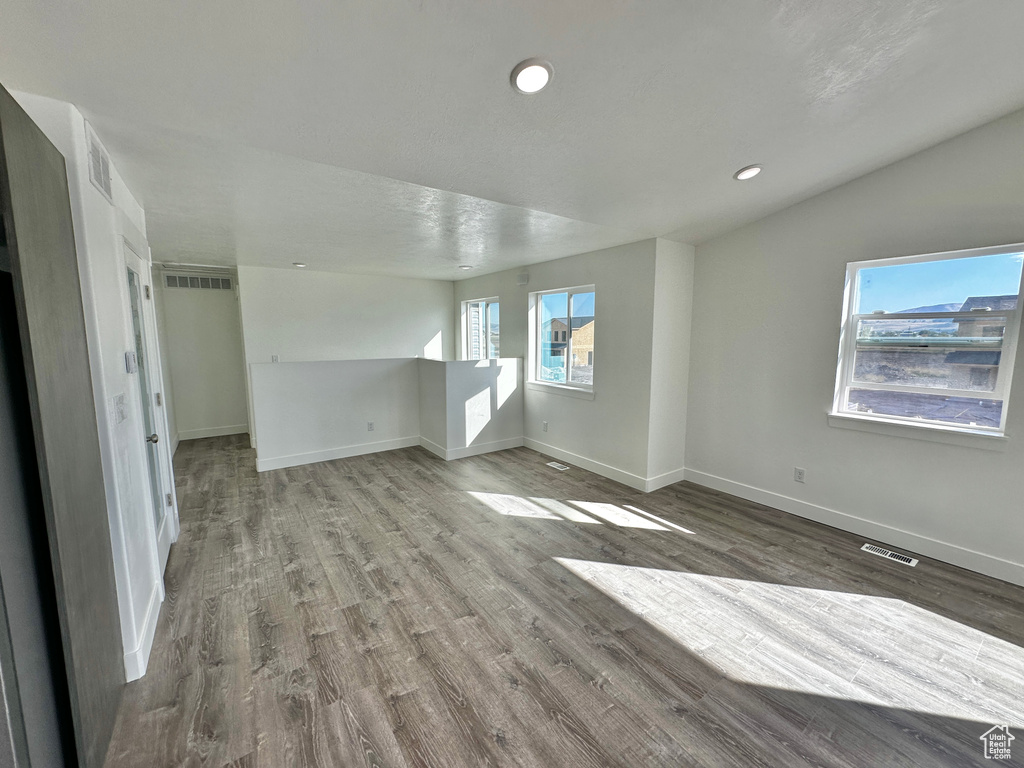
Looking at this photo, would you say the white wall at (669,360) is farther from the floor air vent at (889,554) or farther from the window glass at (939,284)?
the floor air vent at (889,554)

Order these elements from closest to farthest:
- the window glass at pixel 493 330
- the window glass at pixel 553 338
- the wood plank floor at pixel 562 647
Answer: the wood plank floor at pixel 562 647 < the window glass at pixel 553 338 < the window glass at pixel 493 330

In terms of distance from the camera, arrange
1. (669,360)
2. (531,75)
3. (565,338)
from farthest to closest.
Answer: (565,338) → (669,360) → (531,75)

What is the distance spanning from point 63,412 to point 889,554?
4438 millimetres

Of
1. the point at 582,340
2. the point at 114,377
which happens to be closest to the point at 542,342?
the point at 582,340

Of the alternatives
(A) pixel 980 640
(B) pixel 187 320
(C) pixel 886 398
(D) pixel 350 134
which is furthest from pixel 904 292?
(B) pixel 187 320

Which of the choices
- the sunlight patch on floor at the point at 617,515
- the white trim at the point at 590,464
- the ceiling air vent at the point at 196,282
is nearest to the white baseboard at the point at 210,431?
the ceiling air vent at the point at 196,282

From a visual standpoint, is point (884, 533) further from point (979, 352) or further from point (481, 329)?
point (481, 329)

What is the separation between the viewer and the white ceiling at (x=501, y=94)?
4.57ft

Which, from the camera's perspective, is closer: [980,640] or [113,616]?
[113,616]

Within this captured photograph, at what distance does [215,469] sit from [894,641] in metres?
5.77

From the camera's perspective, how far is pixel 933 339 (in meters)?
2.73

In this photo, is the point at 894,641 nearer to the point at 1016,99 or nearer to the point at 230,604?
the point at 1016,99

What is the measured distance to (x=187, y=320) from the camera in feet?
18.5

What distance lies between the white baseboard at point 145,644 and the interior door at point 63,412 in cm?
14
